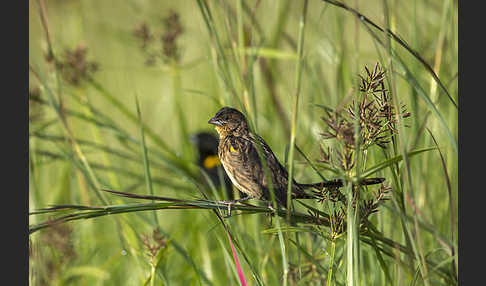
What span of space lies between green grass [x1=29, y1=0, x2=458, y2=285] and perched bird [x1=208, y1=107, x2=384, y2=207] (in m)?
0.08

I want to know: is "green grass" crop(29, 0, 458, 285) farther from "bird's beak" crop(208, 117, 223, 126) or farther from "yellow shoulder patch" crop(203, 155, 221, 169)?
"yellow shoulder patch" crop(203, 155, 221, 169)

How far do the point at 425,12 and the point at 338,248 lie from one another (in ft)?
5.63

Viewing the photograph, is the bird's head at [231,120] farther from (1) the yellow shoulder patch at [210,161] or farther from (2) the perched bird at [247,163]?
(1) the yellow shoulder patch at [210,161]

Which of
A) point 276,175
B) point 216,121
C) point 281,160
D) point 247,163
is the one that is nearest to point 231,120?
point 216,121

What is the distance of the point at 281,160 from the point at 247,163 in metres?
1.20

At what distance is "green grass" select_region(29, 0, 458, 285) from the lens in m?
1.72

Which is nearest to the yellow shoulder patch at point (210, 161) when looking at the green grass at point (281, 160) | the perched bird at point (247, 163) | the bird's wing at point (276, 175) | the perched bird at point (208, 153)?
the perched bird at point (208, 153)

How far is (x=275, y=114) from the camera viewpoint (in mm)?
3529

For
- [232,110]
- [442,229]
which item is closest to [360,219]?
[232,110]

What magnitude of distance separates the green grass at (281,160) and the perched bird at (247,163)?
83 mm

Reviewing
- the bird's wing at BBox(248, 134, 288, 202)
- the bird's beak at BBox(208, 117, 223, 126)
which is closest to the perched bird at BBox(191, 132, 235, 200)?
the bird's beak at BBox(208, 117, 223, 126)

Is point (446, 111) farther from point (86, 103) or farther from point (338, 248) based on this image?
point (86, 103)

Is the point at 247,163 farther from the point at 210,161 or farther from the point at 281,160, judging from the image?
the point at 210,161

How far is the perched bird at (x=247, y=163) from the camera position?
1.83 metres
